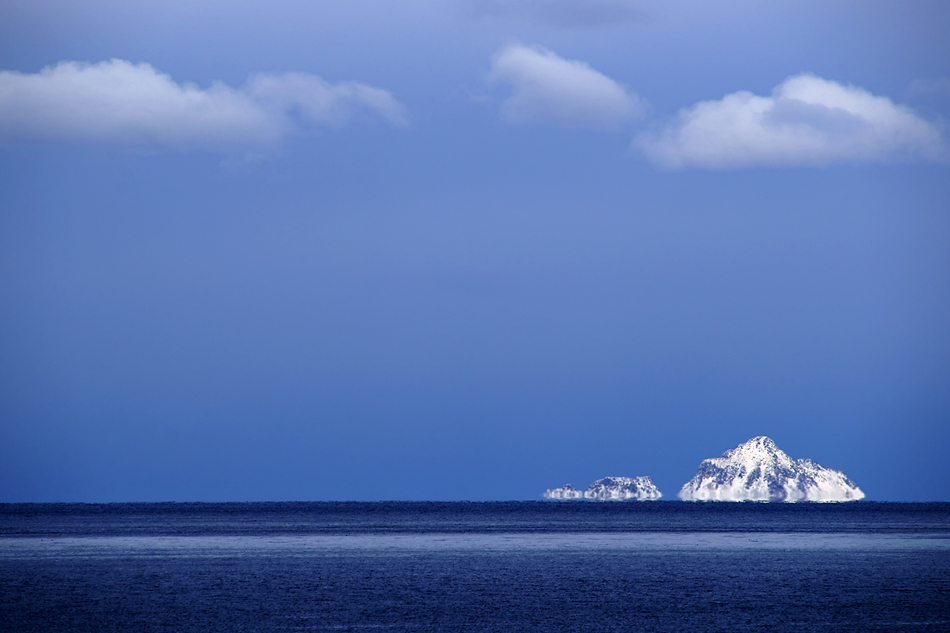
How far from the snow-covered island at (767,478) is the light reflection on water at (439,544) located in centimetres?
8150

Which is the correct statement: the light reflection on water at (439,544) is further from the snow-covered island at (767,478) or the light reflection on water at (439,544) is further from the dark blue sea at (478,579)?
the snow-covered island at (767,478)

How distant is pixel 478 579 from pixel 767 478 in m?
106

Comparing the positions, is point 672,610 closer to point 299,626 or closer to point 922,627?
point 922,627

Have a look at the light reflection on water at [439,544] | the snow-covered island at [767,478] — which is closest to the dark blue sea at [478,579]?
the light reflection on water at [439,544]

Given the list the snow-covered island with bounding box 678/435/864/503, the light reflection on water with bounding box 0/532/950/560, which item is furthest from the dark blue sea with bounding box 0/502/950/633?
the snow-covered island with bounding box 678/435/864/503

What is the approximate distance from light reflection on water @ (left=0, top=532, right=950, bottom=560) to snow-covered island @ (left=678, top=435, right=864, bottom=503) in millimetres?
81498

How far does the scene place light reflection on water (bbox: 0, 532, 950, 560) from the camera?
96.2 feet

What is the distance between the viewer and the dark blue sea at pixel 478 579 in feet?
50.8

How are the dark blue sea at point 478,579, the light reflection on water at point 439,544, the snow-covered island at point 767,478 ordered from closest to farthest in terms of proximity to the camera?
the dark blue sea at point 478,579 < the light reflection on water at point 439,544 < the snow-covered island at point 767,478

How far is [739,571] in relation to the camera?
2284cm

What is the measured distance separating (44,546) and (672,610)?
25.3 m

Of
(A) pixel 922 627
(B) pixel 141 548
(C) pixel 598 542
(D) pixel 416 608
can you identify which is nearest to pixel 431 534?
(C) pixel 598 542

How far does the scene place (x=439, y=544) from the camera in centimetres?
3266

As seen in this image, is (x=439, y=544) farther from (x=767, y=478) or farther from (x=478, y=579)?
(x=767, y=478)
